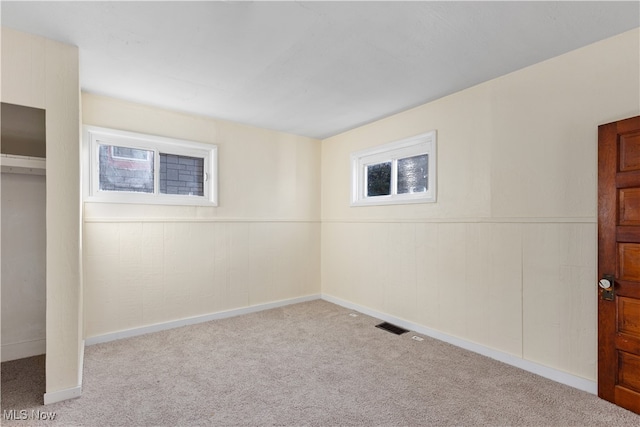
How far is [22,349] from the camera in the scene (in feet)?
8.44

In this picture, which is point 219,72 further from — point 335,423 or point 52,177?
point 335,423

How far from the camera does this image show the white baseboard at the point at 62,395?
1956mm

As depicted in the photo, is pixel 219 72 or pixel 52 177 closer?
pixel 52 177

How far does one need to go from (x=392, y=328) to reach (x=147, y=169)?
10.2 feet

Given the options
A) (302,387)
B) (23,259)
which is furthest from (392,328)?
(23,259)

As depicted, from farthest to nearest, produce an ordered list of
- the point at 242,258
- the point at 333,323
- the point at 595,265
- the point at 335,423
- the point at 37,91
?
the point at 242,258
the point at 333,323
the point at 595,265
the point at 37,91
the point at 335,423

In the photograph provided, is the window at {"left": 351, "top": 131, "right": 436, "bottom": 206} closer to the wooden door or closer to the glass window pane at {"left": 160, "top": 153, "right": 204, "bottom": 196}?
the wooden door

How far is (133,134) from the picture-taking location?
3131mm

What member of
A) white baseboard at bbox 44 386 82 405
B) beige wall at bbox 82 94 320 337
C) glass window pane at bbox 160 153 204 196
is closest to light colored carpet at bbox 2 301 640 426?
white baseboard at bbox 44 386 82 405

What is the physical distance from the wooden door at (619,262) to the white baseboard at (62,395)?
11.2 ft

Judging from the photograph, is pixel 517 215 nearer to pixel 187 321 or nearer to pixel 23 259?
pixel 187 321

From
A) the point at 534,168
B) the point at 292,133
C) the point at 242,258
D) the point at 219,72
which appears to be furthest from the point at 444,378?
the point at 292,133

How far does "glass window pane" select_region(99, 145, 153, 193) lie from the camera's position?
3049 mm

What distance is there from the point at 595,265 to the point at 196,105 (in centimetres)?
363
